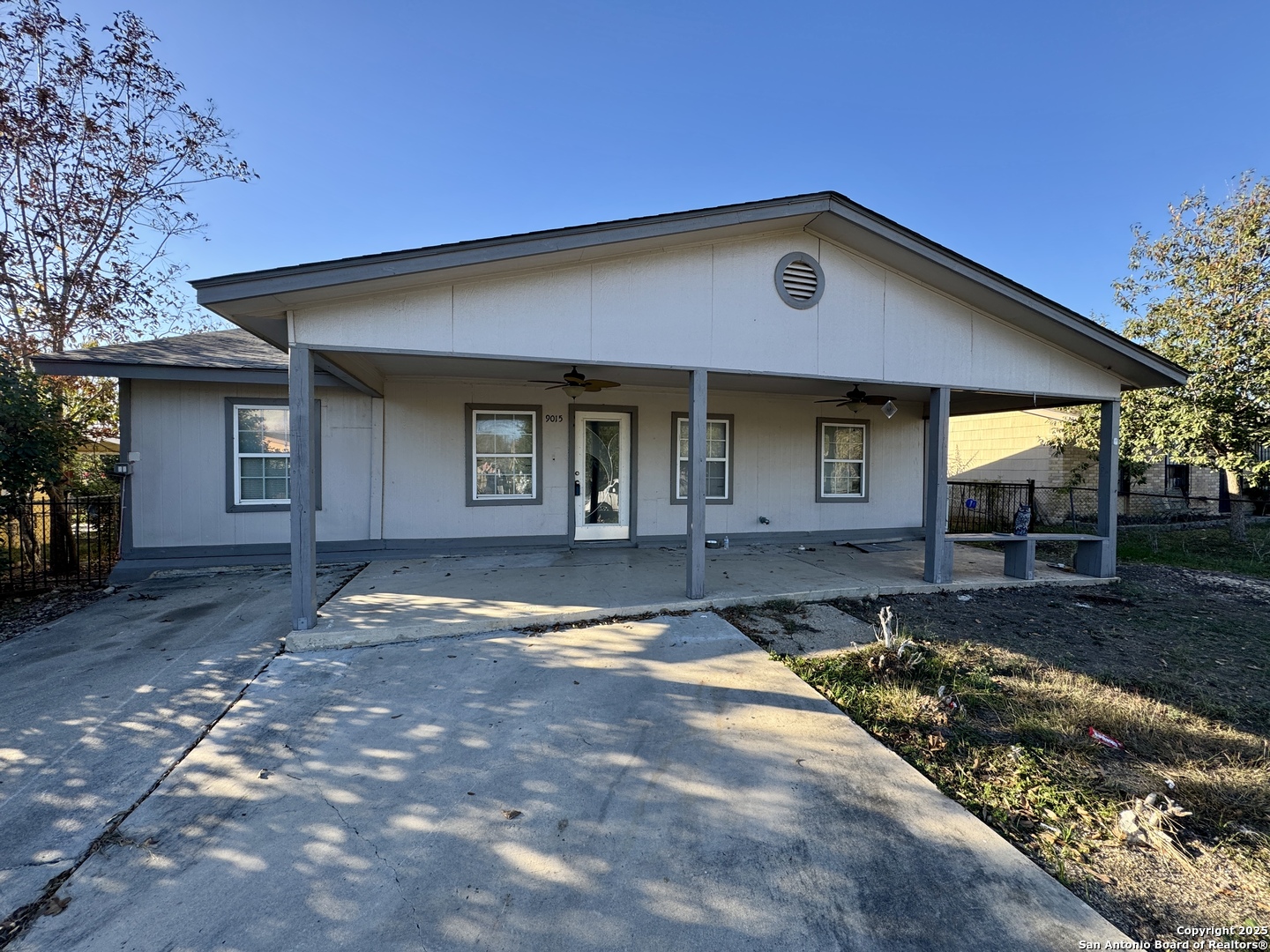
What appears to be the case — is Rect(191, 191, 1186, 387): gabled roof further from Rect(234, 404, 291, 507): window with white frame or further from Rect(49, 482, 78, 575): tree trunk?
Rect(49, 482, 78, 575): tree trunk

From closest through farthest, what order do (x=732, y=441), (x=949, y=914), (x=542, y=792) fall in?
(x=949, y=914)
(x=542, y=792)
(x=732, y=441)

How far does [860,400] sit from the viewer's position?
7828 millimetres

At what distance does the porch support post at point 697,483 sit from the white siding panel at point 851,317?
149cm

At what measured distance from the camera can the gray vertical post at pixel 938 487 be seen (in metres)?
6.35

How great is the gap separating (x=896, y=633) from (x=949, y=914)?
288cm

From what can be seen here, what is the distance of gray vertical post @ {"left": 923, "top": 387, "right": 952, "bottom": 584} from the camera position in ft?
20.8

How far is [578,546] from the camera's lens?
8359 millimetres

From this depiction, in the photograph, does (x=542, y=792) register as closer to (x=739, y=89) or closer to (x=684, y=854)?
(x=684, y=854)

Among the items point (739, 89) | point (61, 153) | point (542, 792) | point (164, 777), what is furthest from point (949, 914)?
point (61, 153)

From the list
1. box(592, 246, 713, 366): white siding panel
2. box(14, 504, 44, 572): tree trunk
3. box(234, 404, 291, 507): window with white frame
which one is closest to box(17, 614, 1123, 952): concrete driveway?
box(592, 246, 713, 366): white siding panel

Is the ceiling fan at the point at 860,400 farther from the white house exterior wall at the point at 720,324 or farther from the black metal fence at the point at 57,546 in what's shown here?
the black metal fence at the point at 57,546

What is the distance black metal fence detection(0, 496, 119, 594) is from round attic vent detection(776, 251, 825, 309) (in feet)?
29.4

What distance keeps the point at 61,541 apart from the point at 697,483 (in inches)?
352

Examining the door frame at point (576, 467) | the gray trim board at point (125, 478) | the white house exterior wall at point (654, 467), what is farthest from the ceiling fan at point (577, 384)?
the gray trim board at point (125, 478)
